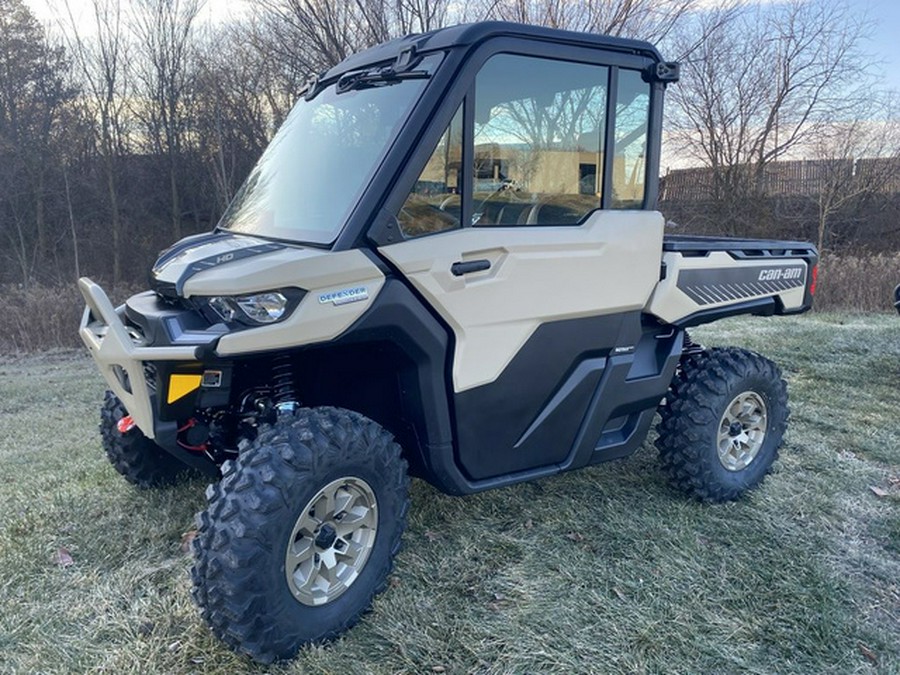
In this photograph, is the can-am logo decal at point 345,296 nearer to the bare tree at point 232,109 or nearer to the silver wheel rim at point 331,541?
the silver wheel rim at point 331,541

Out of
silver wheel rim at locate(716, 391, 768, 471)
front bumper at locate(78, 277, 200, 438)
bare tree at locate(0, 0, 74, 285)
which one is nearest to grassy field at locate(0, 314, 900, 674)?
silver wheel rim at locate(716, 391, 768, 471)

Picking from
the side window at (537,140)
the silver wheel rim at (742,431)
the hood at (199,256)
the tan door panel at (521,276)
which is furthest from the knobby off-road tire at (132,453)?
the silver wheel rim at (742,431)

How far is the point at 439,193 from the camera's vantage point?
2.89 meters

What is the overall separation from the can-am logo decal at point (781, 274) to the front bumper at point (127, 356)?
330 cm

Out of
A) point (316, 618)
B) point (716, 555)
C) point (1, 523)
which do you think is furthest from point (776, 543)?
point (1, 523)

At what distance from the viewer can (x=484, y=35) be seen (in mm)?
2934

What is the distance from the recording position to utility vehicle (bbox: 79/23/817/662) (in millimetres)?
2602

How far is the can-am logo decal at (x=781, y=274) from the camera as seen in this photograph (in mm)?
4266

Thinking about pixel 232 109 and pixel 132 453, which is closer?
pixel 132 453

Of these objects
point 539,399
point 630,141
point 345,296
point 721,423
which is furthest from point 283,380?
point 721,423

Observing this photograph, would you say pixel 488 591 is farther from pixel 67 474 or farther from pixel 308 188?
pixel 67 474

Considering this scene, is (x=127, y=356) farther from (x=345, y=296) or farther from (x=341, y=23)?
(x=341, y=23)

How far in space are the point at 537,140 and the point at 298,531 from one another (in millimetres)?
1957

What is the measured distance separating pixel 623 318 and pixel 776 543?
54.2 inches
